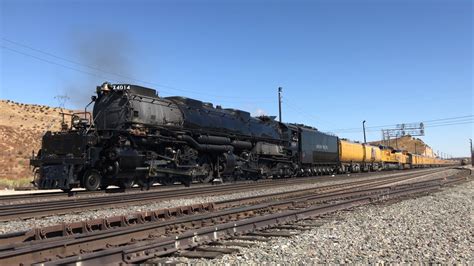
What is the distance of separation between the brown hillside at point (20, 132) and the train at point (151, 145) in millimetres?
23262

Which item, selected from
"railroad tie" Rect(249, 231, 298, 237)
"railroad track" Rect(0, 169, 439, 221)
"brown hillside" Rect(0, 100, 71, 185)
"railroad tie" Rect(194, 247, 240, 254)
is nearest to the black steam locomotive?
"railroad track" Rect(0, 169, 439, 221)

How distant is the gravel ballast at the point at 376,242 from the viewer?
6180 millimetres

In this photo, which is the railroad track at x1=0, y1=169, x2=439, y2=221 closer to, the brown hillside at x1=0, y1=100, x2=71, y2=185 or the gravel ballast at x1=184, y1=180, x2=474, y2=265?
the gravel ballast at x1=184, y1=180, x2=474, y2=265

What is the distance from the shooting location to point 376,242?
738cm

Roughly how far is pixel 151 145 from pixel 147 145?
23cm

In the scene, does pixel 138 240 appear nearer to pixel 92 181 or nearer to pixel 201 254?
pixel 201 254

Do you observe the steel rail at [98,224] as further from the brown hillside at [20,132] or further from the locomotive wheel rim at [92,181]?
the brown hillside at [20,132]

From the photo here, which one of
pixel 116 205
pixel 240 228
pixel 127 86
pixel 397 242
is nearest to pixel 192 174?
pixel 127 86

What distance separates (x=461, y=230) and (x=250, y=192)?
1020 centimetres

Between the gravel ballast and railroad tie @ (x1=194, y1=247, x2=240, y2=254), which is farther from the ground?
railroad tie @ (x1=194, y1=247, x2=240, y2=254)

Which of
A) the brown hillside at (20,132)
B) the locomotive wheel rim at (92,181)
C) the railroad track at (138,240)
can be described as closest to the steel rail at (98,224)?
the railroad track at (138,240)

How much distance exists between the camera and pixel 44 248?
232 inches

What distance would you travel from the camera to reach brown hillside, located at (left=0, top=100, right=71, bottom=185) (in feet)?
151

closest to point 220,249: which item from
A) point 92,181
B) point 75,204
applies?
point 75,204
